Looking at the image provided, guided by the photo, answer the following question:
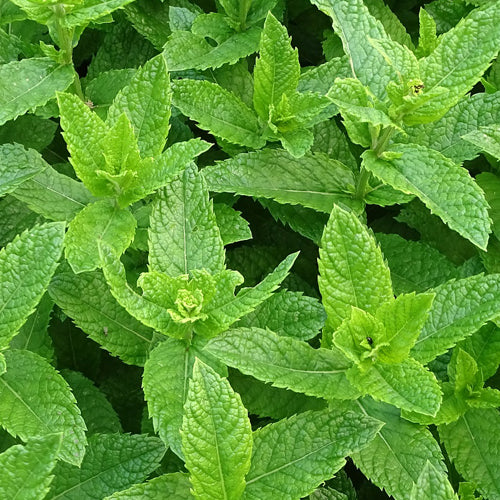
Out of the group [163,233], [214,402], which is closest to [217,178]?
[163,233]

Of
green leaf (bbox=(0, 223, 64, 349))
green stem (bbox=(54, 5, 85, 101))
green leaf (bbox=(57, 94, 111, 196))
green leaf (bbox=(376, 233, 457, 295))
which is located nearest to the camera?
green leaf (bbox=(0, 223, 64, 349))

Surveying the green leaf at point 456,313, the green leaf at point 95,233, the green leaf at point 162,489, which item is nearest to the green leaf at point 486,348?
the green leaf at point 456,313

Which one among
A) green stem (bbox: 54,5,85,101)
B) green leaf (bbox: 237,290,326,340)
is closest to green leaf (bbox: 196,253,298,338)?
green leaf (bbox: 237,290,326,340)

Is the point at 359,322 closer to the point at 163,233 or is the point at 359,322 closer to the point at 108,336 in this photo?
the point at 163,233

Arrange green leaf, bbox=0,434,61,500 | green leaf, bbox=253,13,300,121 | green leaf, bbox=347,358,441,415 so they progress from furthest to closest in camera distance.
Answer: green leaf, bbox=253,13,300,121, green leaf, bbox=347,358,441,415, green leaf, bbox=0,434,61,500

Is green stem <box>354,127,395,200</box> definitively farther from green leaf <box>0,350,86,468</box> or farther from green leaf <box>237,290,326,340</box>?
green leaf <box>0,350,86,468</box>

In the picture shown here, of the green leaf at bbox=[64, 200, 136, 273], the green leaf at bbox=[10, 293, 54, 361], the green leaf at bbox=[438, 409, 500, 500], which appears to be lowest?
the green leaf at bbox=[438, 409, 500, 500]

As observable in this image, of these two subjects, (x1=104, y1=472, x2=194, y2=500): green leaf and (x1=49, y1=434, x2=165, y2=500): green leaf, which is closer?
(x1=104, y1=472, x2=194, y2=500): green leaf
